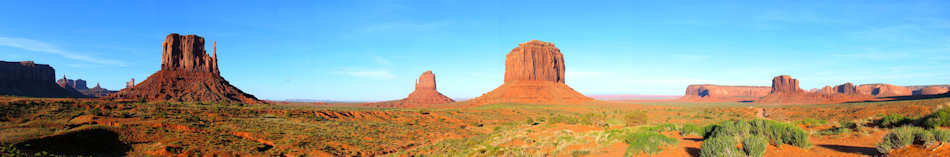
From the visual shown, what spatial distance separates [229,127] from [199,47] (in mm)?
63623

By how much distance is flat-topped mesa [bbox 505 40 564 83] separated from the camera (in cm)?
10175

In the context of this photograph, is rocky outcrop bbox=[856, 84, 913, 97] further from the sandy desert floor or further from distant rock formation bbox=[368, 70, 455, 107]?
distant rock formation bbox=[368, 70, 455, 107]

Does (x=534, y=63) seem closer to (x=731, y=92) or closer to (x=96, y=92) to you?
(x=96, y=92)

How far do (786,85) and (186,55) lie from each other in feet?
617

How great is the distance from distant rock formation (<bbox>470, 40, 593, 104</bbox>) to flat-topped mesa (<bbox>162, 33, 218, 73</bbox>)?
56.7 metres

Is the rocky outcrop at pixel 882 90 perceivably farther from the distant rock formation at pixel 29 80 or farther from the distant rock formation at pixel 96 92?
the distant rock formation at pixel 96 92

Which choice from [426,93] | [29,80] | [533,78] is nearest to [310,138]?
[533,78]

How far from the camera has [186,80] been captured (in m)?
66.9

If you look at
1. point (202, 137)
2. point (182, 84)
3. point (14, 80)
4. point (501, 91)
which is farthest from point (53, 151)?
point (14, 80)

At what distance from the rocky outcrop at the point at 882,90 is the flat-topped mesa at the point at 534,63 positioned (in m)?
150

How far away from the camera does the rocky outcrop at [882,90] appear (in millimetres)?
154250

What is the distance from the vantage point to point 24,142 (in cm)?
1399

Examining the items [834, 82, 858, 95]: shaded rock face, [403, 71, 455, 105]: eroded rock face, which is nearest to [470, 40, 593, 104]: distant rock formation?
[403, 71, 455, 105]: eroded rock face

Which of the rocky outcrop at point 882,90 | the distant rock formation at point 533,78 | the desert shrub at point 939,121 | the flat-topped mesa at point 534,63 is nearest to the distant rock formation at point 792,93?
the rocky outcrop at point 882,90
